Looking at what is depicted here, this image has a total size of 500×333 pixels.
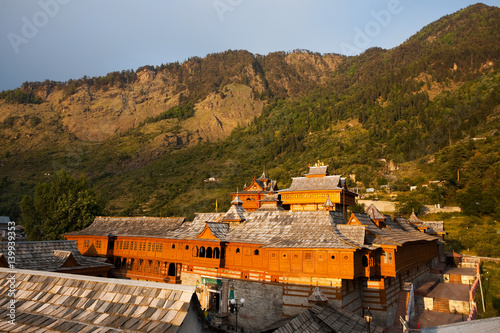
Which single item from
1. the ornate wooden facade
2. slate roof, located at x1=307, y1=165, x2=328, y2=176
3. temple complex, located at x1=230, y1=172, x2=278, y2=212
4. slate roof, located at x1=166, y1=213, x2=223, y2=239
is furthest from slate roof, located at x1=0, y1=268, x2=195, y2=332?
temple complex, located at x1=230, y1=172, x2=278, y2=212

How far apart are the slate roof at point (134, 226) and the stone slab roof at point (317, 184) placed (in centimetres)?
1650

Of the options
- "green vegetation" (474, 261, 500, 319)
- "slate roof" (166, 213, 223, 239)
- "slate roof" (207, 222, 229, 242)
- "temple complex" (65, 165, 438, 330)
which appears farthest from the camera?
"slate roof" (166, 213, 223, 239)

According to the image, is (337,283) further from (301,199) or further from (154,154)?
(154,154)

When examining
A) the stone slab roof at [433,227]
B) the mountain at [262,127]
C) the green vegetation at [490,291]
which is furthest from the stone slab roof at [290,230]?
the mountain at [262,127]

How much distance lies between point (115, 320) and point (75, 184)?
54763 mm

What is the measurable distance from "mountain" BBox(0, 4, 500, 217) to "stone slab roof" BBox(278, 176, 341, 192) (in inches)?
1616

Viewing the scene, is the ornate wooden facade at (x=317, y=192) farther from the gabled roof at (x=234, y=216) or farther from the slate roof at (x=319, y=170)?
the gabled roof at (x=234, y=216)

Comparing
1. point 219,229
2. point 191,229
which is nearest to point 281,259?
point 219,229

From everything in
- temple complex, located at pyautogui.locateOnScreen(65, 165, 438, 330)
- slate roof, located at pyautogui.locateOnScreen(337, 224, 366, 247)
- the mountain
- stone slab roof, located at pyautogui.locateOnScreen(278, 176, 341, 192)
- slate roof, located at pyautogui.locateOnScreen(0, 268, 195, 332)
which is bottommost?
temple complex, located at pyautogui.locateOnScreen(65, 165, 438, 330)

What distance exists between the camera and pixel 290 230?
25.8 meters

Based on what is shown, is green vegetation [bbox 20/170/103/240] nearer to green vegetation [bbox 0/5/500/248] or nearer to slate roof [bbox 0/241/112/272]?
green vegetation [bbox 0/5/500/248]

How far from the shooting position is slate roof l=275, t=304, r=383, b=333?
11062mm

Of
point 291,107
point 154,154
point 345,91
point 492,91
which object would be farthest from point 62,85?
point 492,91

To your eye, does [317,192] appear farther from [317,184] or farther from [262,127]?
[262,127]
